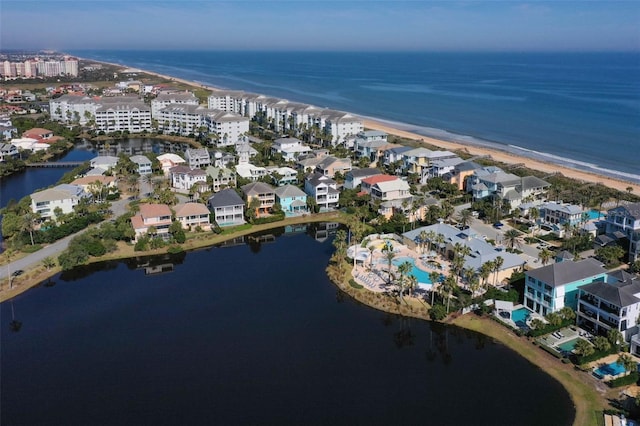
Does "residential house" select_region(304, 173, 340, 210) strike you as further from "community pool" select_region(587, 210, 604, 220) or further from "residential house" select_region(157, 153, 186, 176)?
"community pool" select_region(587, 210, 604, 220)

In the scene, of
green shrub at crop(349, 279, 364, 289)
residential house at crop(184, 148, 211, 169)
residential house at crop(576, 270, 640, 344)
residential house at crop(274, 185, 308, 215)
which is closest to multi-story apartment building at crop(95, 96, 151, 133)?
residential house at crop(184, 148, 211, 169)

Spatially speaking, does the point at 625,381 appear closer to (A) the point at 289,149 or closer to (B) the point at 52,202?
(B) the point at 52,202

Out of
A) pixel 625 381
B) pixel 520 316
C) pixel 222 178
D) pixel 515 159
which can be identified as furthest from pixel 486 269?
pixel 515 159

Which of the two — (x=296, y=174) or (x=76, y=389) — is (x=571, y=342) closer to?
(x=76, y=389)

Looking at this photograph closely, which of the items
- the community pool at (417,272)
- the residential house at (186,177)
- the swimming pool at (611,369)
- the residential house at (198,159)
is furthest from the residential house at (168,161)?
the swimming pool at (611,369)

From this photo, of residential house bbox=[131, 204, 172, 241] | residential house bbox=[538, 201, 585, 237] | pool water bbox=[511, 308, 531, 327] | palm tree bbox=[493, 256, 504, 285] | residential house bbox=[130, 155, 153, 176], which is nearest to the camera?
pool water bbox=[511, 308, 531, 327]

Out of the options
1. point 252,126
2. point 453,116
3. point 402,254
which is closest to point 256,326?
point 402,254
